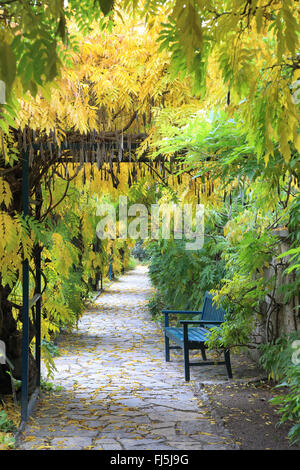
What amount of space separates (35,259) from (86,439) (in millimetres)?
2122

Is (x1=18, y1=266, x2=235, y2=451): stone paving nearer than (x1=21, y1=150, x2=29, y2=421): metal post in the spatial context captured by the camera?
Yes

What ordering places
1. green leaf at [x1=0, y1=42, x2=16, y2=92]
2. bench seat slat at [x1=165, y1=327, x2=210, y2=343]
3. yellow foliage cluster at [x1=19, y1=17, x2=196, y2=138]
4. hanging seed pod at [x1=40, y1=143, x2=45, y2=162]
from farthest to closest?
bench seat slat at [x1=165, y1=327, x2=210, y2=343] < hanging seed pod at [x1=40, y1=143, x2=45, y2=162] < yellow foliage cluster at [x1=19, y1=17, x2=196, y2=138] < green leaf at [x1=0, y1=42, x2=16, y2=92]

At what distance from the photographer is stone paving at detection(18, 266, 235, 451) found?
178 inches

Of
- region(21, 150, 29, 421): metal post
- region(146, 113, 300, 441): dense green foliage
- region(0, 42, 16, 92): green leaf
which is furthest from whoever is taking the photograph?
region(21, 150, 29, 421): metal post

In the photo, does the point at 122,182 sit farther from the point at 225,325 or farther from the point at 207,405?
the point at 207,405

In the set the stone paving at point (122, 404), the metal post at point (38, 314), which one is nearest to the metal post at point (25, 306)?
the stone paving at point (122, 404)

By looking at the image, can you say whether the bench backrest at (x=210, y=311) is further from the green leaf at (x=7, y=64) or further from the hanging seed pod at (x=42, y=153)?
the green leaf at (x=7, y=64)

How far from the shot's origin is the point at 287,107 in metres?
2.02

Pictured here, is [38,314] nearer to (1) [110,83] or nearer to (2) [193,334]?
(2) [193,334]

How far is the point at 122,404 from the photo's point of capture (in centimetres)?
Result: 578

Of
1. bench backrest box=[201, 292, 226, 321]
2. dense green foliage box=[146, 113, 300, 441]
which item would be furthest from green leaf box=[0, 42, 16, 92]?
bench backrest box=[201, 292, 226, 321]

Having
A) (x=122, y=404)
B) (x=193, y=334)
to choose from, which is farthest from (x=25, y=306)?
(x=193, y=334)

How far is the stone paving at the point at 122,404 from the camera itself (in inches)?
178

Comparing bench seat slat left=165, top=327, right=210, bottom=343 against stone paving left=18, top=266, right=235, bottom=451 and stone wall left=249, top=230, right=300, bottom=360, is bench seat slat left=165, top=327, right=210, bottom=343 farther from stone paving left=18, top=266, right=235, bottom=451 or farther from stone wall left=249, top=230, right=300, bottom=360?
stone wall left=249, top=230, right=300, bottom=360
